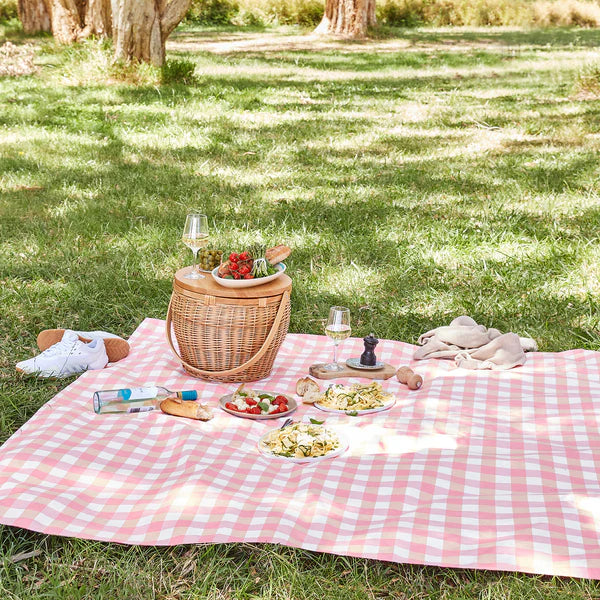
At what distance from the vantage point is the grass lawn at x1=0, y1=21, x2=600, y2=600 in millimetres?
2646

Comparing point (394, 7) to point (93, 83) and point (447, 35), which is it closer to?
point (447, 35)

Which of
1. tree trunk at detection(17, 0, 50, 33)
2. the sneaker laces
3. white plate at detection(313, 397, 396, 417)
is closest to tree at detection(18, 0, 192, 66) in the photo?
tree trunk at detection(17, 0, 50, 33)

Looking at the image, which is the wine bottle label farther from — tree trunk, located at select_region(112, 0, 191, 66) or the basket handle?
tree trunk, located at select_region(112, 0, 191, 66)

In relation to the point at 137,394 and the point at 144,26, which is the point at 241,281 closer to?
the point at 137,394

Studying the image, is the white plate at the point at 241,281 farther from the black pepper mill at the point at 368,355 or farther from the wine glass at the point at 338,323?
the black pepper mill at the point at 368,355

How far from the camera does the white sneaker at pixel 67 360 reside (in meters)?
4.00

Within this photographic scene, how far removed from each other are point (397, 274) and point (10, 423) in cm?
278

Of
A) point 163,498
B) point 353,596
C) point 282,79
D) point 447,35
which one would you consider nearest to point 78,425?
point 163,498

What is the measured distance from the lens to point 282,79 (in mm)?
13703

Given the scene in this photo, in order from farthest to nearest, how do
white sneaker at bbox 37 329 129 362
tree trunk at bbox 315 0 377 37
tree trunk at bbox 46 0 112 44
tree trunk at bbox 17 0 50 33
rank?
1. tree trunk at bbox 315 0 377 37
2. tree trunk at bbox 17 0 50 33
3. tree trunk at bbox 46 0 112 44
4. white sneaker at bbox 37 329 129 362

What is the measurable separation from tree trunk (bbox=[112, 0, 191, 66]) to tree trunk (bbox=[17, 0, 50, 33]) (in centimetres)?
831

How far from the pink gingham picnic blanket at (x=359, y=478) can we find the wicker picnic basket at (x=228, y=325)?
11 centimetres

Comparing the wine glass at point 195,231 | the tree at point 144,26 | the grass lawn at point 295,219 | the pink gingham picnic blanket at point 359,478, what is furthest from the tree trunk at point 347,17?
the pink gingham picnic blanket at point 359,478

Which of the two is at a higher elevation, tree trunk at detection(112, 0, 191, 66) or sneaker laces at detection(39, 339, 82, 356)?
tree trunk at detection(112, 0, 191, 66)
